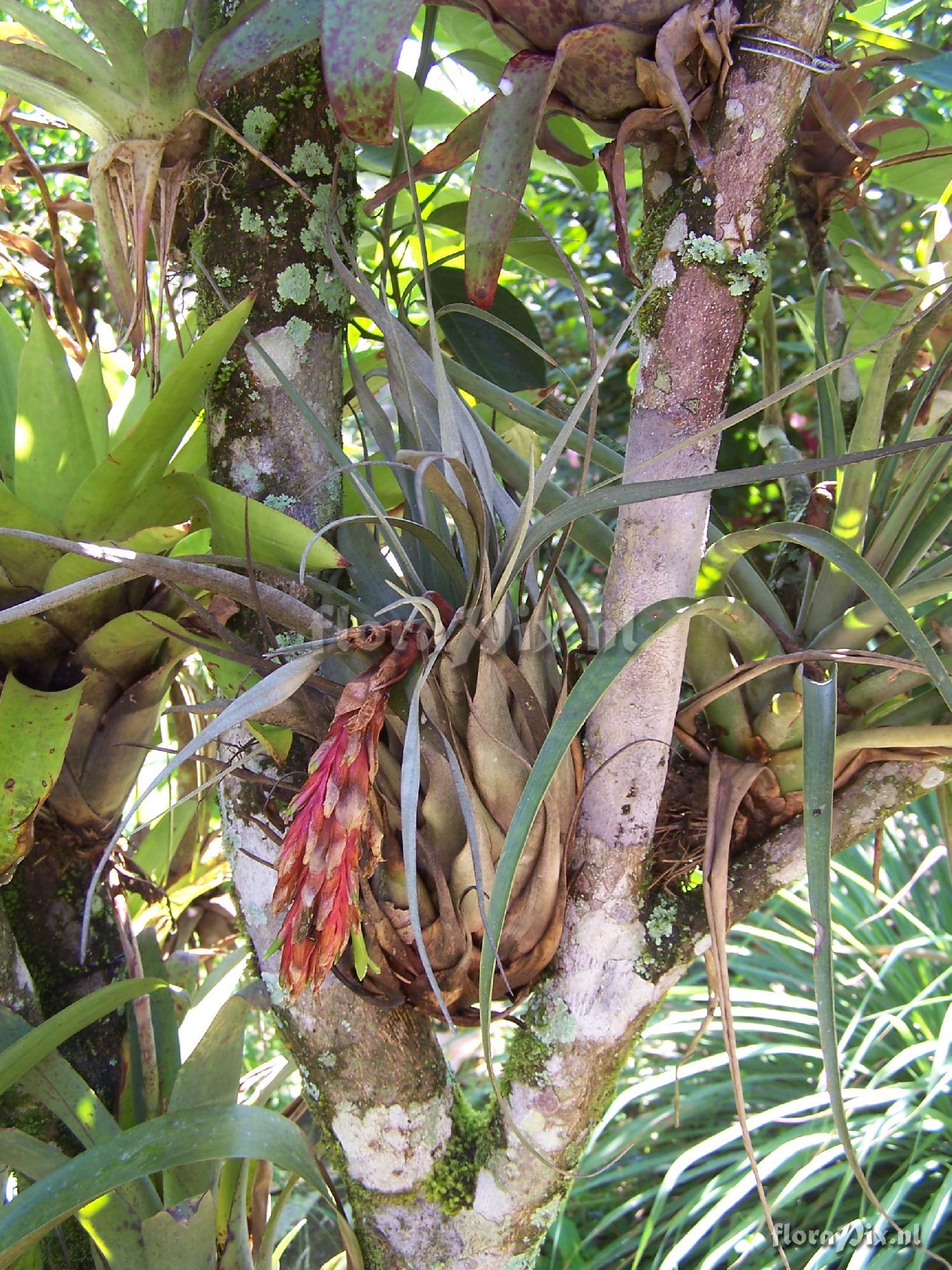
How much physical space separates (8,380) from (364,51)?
0.44 m

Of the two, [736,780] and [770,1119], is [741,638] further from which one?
[770,1119]

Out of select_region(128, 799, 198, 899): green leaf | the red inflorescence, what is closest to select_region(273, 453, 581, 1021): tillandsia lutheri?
the red inflorescence

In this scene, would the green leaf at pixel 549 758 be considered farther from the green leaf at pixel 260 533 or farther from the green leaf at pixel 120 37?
the green leaf at pixel 120 37

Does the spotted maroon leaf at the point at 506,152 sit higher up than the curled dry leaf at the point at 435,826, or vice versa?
the spotted maroon leaf at the point at 506,152

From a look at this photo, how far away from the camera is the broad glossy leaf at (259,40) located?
0.44 metres

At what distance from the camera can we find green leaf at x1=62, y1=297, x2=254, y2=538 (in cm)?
48

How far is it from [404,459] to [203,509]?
218mm

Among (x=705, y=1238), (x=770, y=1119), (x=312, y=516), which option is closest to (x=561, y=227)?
(x=312, y=516)

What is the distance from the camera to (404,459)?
0.39 m

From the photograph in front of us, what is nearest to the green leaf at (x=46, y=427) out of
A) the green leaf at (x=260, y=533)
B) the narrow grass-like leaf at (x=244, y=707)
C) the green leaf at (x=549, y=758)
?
the green leaf at (x=260, y=533)

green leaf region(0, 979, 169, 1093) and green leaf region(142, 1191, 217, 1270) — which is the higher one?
green leaf region(0, 979, 169, 1093)

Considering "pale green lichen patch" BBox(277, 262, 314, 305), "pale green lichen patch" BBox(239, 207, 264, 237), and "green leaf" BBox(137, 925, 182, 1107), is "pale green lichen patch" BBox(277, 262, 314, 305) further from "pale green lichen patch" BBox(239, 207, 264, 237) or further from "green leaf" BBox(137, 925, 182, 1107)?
"green leaf" BBox(137, 925, 182, 1107)

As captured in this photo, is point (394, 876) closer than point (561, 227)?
Yes

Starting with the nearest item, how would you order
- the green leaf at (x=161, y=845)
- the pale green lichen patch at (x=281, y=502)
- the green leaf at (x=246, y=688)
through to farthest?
the green leaf at (x=246, y=688) → the pale green lichen patch at (x=281, y=502) → the green leaf at (x=161, y=845)
